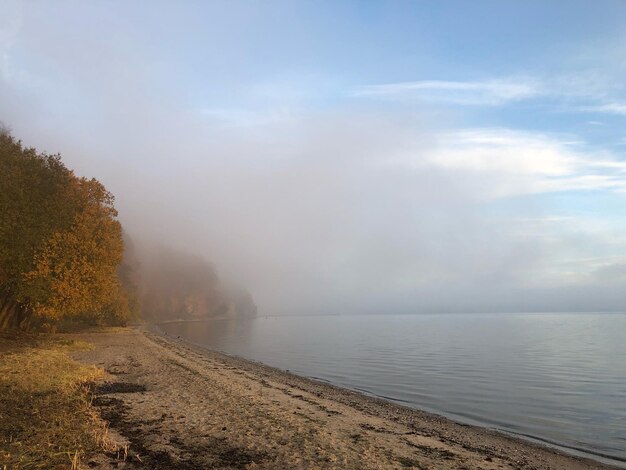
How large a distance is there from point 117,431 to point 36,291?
2767 cm

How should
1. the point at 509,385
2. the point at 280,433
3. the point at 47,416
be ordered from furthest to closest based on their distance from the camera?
the point at 509,385, the point at 280,433, the point at 47,416

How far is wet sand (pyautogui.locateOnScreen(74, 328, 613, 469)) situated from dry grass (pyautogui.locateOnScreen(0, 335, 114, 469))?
74 cm

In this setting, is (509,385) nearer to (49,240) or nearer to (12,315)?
(49,240)

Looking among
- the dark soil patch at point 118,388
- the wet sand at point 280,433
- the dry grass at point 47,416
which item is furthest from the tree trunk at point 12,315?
the dark soil patch at point 118,388

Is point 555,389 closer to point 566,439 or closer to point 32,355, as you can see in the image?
point 566,439

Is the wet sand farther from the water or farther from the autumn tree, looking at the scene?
the autumn tree

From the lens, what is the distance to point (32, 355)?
26250mm

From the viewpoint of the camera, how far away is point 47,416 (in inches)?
516

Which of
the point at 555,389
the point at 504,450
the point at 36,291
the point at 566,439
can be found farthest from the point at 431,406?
the point at 36,291

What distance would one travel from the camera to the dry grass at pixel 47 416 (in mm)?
9711

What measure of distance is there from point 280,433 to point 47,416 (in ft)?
25.2

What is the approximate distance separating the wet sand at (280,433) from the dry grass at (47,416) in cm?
74

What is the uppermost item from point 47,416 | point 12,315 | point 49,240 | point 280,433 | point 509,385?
point 49,240

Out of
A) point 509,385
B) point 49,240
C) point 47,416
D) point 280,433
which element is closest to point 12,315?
point 49,240
